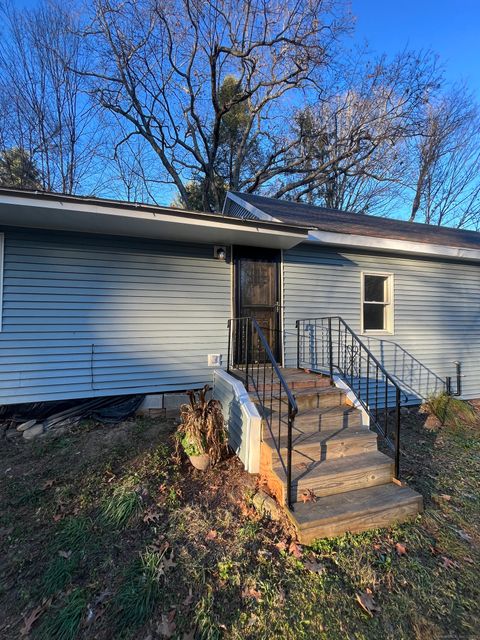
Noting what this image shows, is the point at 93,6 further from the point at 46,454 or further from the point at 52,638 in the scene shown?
the point at 52,638

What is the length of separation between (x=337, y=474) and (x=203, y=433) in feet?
4.74

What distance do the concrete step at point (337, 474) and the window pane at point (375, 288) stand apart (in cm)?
380

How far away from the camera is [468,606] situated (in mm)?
2023

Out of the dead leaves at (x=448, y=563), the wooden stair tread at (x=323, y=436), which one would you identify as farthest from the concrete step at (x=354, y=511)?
the wooden stair tread at (x=323, y=436)

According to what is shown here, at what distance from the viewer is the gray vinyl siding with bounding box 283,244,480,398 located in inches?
222

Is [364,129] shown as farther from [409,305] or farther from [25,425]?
[25,425]

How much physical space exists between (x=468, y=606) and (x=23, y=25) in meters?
17.2

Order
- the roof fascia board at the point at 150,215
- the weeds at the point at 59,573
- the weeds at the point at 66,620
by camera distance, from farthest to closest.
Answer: the roof fascia board at the point at 150,215 < the weeds at the point at 59,573 < the weeds at the point at 66,620

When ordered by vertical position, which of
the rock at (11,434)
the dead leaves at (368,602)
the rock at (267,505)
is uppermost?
the rock at (11,434)

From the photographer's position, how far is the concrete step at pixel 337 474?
284 centimetres

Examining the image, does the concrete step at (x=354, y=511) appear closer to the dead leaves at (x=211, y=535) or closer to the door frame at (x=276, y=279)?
the dead leaves at (x=211, y=535)

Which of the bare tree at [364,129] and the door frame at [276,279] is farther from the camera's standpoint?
the bare tree at [364,129]

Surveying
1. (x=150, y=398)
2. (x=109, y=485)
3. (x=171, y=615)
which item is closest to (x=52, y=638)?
(x=171, y=615)

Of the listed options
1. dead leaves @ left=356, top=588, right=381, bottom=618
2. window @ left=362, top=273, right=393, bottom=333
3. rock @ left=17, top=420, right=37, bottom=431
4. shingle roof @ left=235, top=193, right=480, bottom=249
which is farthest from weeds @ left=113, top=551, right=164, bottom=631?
window @ left=362, top=273, right=393, bottom=333
